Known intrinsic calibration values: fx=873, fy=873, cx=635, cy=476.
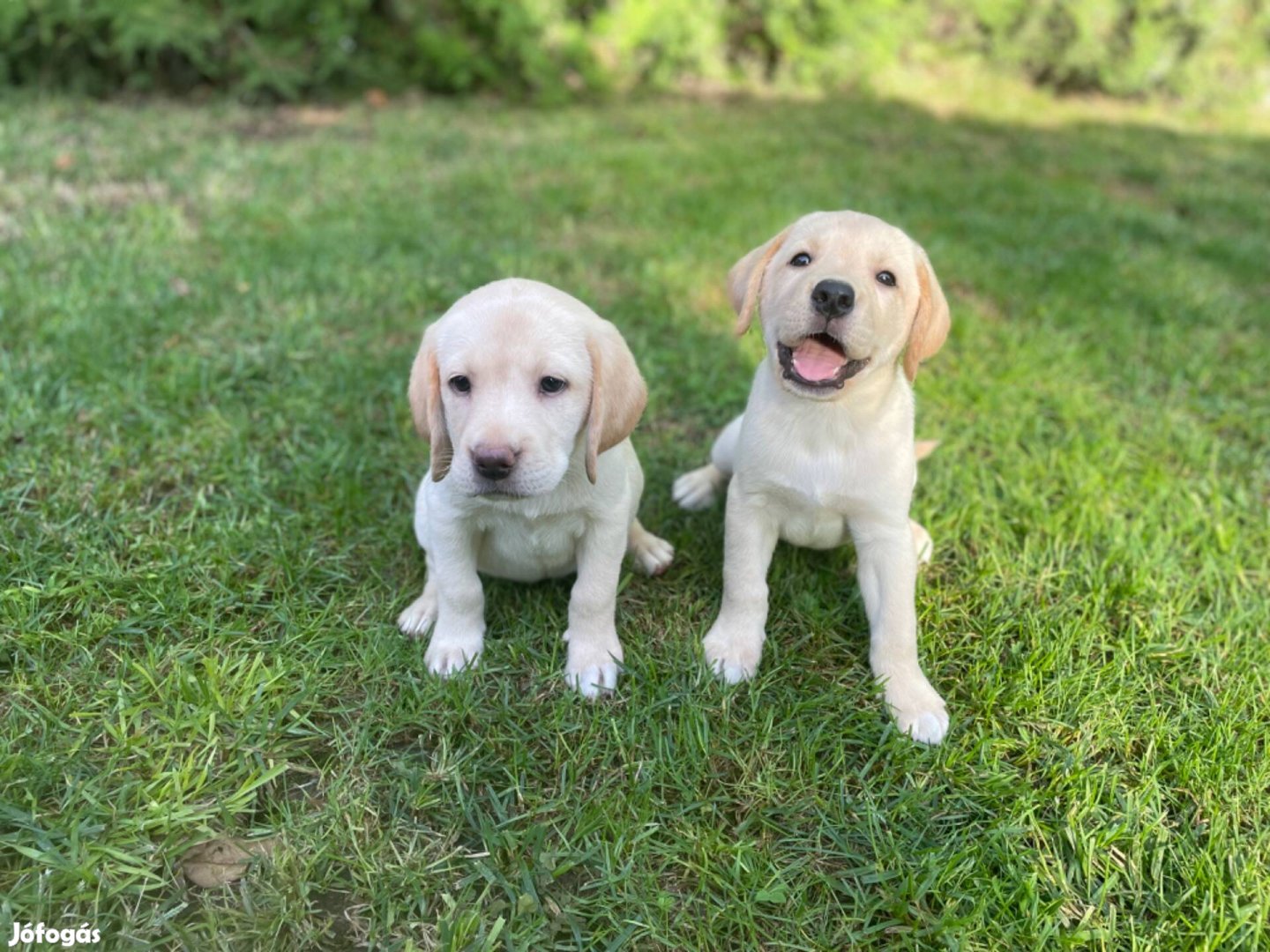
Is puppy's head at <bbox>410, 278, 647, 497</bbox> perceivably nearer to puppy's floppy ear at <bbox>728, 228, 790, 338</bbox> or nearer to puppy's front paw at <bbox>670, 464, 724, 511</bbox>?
puppy's floppy ear at <bbox>728, 228, 790, 338</bbox>

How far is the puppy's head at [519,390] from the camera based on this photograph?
2.49 meters

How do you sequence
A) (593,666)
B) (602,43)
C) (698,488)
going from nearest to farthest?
(593,666) → (698,488) → (602,43)

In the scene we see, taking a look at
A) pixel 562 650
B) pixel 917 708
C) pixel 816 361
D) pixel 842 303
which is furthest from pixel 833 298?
pixel 562 650

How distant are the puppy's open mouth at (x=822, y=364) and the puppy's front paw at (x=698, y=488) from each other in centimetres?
114

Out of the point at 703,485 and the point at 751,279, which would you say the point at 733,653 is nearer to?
the point at 703,485

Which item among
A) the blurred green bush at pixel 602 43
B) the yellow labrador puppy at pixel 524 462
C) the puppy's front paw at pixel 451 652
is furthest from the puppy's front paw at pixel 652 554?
the blurred green bush at pixel 602 43

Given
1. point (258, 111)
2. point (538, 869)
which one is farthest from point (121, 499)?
point (258, 111)

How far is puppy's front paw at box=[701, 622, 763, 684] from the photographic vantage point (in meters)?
2.95

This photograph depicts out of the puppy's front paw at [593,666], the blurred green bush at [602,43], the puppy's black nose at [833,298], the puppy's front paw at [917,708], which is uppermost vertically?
the puppy's black nose at [833,298]

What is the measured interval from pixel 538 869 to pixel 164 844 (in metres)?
0.97

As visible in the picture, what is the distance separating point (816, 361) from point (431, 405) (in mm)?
1198

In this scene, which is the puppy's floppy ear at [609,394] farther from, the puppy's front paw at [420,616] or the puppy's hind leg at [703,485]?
the puppy's hind leg at [703,485]

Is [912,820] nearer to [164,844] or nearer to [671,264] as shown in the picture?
[164,844]

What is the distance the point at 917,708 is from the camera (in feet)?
9.23
